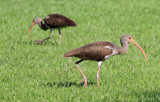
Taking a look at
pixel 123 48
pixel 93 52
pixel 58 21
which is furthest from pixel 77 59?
pixel 93 52

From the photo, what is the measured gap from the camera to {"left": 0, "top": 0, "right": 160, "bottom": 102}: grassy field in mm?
7762

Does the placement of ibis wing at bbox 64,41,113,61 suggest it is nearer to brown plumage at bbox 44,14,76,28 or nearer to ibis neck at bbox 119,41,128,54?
ibis neck at bbox 119,41,128,54

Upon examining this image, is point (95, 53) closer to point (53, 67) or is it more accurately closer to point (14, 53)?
point (53, 67)

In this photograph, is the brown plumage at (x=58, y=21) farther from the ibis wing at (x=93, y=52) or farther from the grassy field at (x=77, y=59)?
the ibis wing at (x=93, y=52)

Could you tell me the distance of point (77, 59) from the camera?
37.8 ft

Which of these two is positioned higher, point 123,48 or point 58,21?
point 58,21

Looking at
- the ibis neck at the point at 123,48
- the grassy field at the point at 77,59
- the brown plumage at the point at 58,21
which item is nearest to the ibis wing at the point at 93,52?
the ibis neck at the point at 123,48

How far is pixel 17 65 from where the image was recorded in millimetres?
10297

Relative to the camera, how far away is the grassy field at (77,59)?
7762 mm

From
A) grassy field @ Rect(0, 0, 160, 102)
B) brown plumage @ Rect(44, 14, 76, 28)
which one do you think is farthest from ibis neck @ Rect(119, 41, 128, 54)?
brown plumage @ Rect(44, 14, 76, 28)

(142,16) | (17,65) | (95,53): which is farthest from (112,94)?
(142,16)

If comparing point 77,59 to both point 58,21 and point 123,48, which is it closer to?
point 58,21

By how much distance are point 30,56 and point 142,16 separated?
10572 millimetres

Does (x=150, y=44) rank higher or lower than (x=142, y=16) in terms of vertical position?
lower
